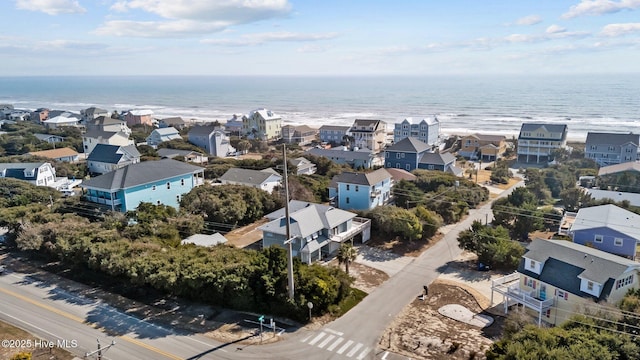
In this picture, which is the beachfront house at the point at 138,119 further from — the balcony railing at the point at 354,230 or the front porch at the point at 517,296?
the front porch at the point at 517,296

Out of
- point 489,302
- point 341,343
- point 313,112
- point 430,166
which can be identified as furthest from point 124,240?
point 313,112

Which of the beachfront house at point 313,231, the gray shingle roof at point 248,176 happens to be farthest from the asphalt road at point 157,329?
the gray shingle roof at point 248,176

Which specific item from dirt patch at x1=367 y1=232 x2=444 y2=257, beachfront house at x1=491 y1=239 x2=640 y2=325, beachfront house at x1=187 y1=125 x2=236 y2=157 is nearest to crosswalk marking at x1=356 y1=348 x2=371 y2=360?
beachfront house at x1=491 y1=239 x2=640 y2=325

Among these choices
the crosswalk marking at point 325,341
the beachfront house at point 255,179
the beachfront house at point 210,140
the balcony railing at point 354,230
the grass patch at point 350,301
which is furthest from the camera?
the beachfront house at point 210,140

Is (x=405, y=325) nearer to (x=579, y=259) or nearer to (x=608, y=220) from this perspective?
(x=579, y=259)

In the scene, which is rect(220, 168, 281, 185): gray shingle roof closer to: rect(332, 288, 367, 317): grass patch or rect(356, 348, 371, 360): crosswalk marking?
rect(332, 288, 367, 317): grass patch

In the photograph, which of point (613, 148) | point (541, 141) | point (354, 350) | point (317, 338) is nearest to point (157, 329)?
point (317, 338)
